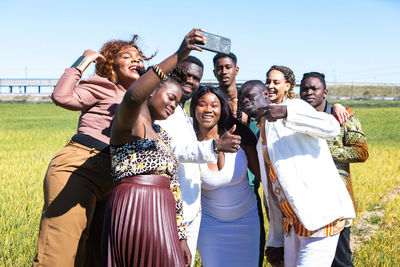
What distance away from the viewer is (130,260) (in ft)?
8.24

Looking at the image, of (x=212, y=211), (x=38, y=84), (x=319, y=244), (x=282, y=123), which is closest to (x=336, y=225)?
(x=319, y=244)

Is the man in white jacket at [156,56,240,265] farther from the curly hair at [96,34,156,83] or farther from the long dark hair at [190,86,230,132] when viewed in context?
the curly hair at [96,34,156,83]

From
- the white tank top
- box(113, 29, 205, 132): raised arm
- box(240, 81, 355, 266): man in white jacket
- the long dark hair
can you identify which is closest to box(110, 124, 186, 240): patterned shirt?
box(113, 29, 205, 132): raised arm

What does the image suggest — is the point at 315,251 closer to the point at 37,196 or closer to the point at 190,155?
the point at 190,155

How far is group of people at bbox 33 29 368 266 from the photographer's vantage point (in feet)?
8.29

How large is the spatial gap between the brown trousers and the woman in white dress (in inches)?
35.4

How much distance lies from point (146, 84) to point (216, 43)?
431 millimetres

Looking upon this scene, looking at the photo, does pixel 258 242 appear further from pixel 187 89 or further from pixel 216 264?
pixel 187 89

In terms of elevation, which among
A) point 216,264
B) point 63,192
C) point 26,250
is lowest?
point 26,250

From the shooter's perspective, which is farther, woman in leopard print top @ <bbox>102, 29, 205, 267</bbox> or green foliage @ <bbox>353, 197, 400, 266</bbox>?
green foliage @ <bbox>353, 197, 400, 266</bbox>

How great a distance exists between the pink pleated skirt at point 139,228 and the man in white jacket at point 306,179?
84 cm

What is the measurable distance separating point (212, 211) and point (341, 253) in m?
1.23

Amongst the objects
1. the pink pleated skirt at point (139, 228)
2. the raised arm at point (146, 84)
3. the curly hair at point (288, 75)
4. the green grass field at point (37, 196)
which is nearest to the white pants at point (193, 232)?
the pink pleated skirt at point (139, 228)

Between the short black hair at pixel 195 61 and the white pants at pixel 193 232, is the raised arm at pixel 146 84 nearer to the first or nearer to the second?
the white pants at pixel 193 232
